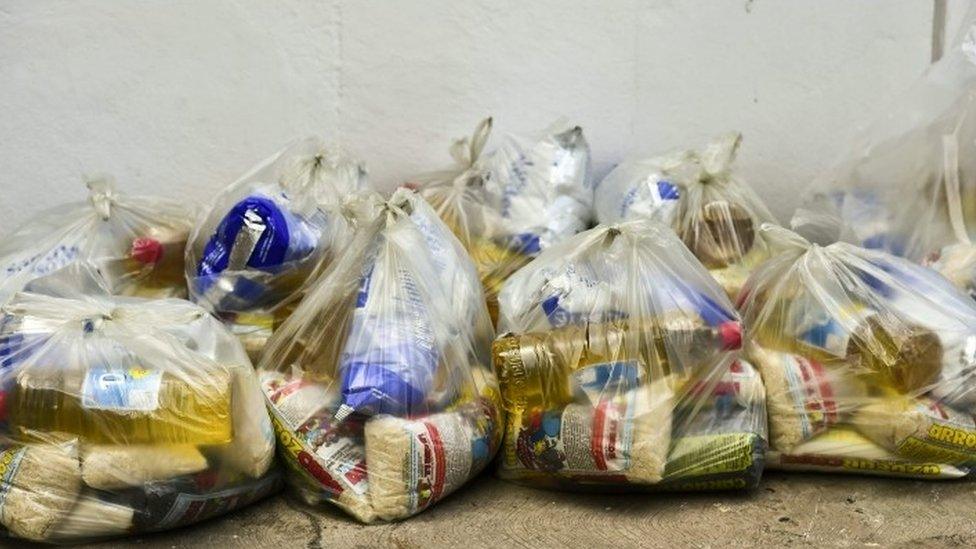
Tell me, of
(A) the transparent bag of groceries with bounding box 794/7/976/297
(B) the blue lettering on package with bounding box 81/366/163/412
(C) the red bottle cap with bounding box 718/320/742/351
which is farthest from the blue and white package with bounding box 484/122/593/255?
(B) the blue lettering on package with bounding box 81/366/163/412

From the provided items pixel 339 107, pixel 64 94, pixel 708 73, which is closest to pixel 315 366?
pixel 339 107

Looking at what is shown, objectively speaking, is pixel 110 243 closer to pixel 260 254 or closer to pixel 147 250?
pixel 147 250

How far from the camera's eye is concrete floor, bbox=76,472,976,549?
2.16 meters

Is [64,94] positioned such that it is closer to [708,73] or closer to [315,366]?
[315,366]

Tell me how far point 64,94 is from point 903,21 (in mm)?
2166

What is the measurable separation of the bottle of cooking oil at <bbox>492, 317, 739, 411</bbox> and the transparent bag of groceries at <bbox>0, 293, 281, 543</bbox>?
0.52 meters

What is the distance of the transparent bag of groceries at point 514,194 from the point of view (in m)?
2.84

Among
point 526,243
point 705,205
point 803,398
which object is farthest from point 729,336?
point 526,243

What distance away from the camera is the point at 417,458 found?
215 cm

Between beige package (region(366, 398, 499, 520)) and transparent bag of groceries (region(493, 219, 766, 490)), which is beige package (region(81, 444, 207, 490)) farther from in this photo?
transparent bag of groceries (region(493, 219, 766, 490))

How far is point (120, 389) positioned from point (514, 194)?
115 centimetres

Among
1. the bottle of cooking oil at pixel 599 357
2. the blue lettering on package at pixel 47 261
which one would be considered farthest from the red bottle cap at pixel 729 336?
the blue lettering on package at pixel 47 261

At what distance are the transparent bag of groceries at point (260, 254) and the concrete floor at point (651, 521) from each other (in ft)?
1.38

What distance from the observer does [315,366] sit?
2.30 m
